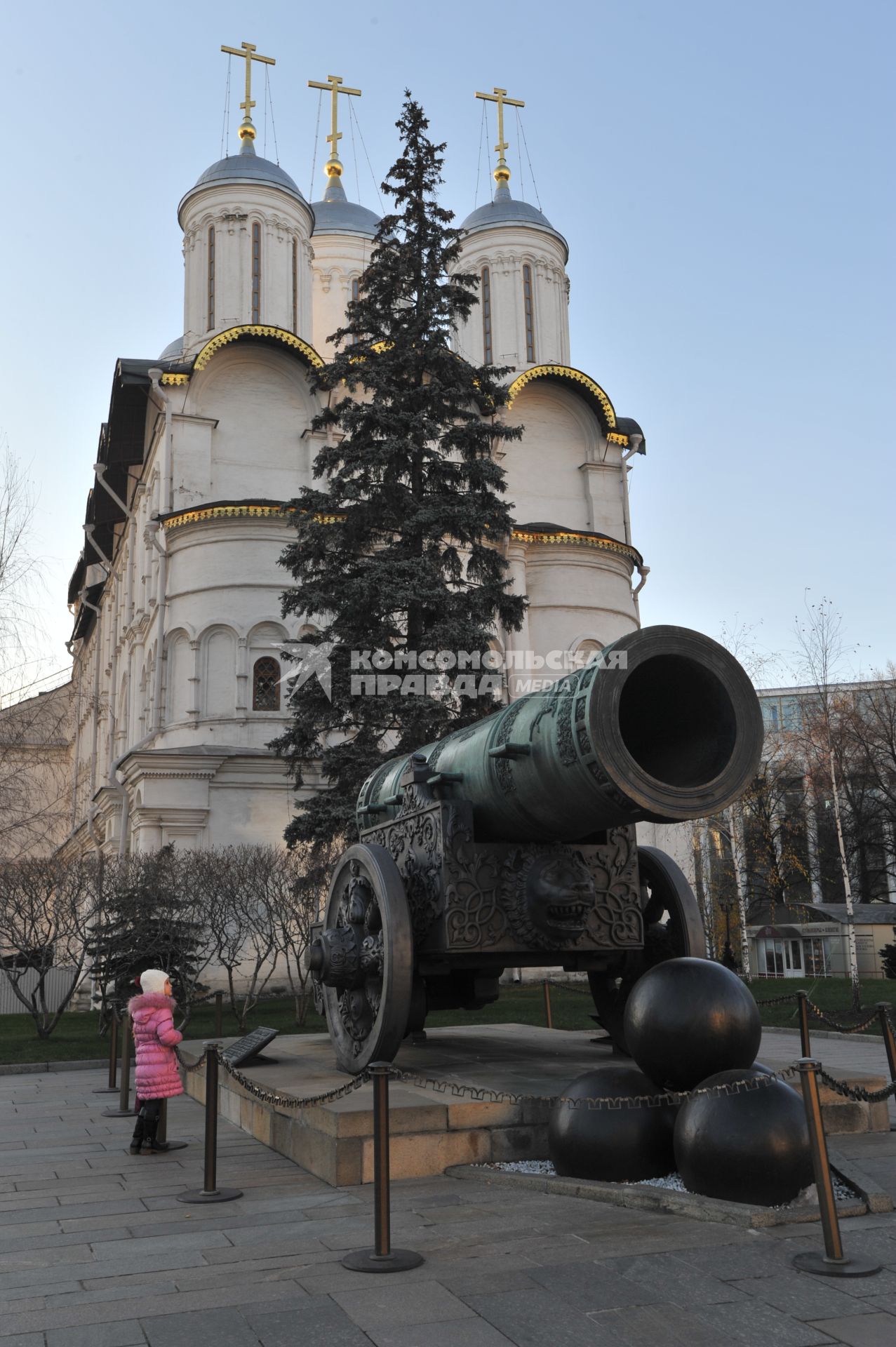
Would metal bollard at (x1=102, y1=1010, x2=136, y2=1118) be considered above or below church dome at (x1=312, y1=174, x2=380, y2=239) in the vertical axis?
below

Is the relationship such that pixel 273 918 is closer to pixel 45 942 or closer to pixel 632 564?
pixel 45 942

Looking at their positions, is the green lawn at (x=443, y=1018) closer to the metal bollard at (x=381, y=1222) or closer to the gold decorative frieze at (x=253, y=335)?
the metal bollard at (x=381, y=1222)

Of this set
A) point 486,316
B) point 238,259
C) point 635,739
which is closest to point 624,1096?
point 635,739

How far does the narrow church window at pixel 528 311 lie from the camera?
111 feet

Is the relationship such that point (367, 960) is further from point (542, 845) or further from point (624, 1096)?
point (624, 1096)

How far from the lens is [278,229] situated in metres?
31.4

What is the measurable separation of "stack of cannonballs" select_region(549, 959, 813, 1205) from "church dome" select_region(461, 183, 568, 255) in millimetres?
32540

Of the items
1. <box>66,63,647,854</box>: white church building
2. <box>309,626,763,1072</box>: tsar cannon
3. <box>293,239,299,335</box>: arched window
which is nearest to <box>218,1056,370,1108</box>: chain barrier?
<box>309,626,763,1072</box>: tsar cannon

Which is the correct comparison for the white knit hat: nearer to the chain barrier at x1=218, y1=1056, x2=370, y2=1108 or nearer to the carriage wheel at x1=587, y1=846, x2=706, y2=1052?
the chain barrier at x1=218, y1=1056, x2=370, y2=1108

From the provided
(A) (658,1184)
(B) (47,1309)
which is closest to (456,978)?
(A) (658,1184)

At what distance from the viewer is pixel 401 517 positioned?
59.7ft

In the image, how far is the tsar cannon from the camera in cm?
532

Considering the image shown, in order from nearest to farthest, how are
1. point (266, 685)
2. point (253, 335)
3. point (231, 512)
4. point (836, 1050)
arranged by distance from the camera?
point (836, 1050) → point (266, 685) → point (231, 512) → point (253, 335)

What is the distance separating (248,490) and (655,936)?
22.9 m
